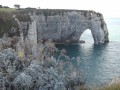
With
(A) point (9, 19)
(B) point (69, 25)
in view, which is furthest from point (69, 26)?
(A) point (9, 19)

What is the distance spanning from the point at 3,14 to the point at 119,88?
320 feet

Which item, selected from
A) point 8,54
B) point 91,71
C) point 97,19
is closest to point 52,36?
point 97,19

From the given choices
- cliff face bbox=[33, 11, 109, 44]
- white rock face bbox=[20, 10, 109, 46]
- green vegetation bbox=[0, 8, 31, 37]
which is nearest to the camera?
green vegetation bbox=[0, 8, 31, 37]

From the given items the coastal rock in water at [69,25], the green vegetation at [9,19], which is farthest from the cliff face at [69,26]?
the green vegetation at [9,19]

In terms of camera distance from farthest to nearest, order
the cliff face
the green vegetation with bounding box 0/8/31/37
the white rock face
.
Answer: the cliff face, the white rock face, the green vegetation with bounding box 0/8/31/37

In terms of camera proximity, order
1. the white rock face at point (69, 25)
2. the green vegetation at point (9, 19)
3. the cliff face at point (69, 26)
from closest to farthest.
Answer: the green vegetation at point (9, 19) < the white rock face at point (69, 25) < the cliff face at point (69, 26)

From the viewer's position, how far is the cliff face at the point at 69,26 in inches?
5379

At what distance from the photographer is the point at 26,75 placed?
19.7m

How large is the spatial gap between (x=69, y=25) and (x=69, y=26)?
0.51 meters

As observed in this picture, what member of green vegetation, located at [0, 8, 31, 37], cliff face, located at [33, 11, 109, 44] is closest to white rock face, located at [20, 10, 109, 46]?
cliff face, located at [33, 11, 109, 44]

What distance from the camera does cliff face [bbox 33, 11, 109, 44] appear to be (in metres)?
137

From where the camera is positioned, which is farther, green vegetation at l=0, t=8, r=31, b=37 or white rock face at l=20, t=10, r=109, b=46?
white rock face at l=20, t=10, r=109, b=46

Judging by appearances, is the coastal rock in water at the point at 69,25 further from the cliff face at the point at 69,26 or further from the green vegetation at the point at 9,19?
the green vegetation at the point at 9,19

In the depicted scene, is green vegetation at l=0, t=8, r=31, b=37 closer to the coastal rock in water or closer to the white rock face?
the white rock face
